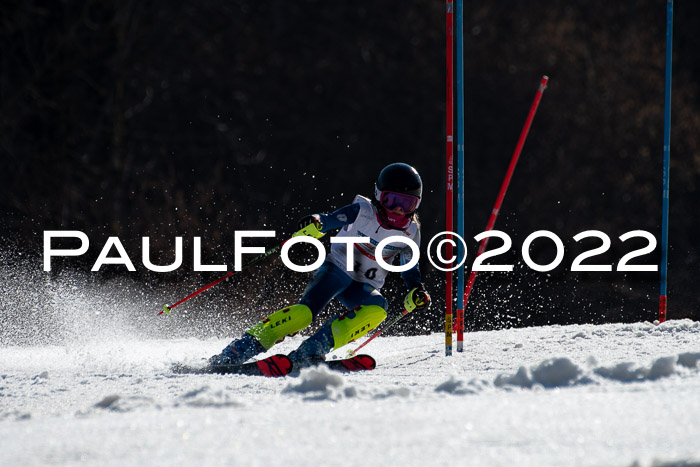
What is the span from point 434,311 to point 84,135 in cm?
837

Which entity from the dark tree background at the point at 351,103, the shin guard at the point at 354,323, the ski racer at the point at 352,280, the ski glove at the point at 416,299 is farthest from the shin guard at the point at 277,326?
the dark tree background at the point at 351,103

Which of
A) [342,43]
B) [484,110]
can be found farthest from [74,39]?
[484,110]

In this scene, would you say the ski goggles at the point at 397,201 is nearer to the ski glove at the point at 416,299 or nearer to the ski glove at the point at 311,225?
the ski glove at the point at 311,225

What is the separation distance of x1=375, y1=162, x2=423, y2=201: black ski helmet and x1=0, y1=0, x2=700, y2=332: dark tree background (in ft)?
32.6

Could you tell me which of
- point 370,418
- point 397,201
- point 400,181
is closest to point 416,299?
point 397,201

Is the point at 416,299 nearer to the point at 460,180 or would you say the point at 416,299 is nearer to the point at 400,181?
the point at 400,181

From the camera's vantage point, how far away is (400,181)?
5000 mm

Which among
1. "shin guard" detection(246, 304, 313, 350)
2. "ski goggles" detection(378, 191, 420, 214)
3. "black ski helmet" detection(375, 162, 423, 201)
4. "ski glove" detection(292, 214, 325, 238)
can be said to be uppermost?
"black ski helmet" detection(375, 162, 423, 201)

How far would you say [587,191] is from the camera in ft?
58.9

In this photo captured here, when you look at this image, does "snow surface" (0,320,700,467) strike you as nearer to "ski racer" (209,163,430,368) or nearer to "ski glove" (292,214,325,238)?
"ski racer" (209,163,430,368)

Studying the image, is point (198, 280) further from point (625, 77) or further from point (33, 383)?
point (625, 77)

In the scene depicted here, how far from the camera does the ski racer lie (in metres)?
4.78

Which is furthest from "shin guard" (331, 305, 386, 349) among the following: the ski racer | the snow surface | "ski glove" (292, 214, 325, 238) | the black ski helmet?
the black ski helmet

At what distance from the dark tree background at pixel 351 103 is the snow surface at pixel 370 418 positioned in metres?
11.0
